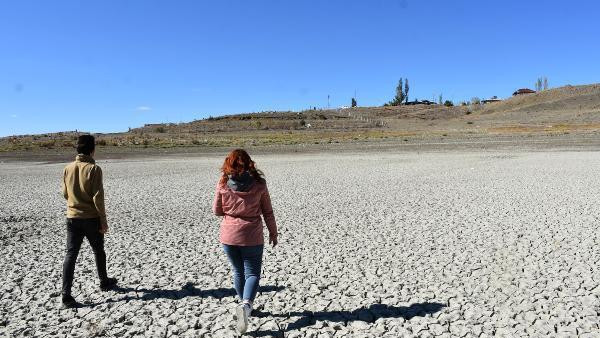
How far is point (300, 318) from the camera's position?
526cm

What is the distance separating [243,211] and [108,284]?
275cm

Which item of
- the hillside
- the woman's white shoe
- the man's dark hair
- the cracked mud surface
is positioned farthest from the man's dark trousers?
the hillside

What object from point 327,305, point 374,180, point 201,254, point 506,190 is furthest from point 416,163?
point 327,305

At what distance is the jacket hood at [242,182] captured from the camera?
184 inches

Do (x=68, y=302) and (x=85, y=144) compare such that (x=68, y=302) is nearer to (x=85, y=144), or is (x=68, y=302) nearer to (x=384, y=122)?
(x=85, y=144)

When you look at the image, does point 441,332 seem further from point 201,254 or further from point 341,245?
point 201,254

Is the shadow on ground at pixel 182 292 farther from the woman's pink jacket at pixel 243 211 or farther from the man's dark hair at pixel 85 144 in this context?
the man's dark hair at pixel 85 144

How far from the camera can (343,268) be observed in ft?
23.1

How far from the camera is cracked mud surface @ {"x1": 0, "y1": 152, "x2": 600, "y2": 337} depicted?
5.10 meters

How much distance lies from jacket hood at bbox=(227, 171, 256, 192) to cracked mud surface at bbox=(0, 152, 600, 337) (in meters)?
1.58

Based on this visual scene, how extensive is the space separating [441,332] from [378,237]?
422 centimetres

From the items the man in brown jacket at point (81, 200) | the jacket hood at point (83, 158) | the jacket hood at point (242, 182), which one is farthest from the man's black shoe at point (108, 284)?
the jacket hood at point (242, 182)

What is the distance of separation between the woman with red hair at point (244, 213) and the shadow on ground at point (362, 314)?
0.65 m

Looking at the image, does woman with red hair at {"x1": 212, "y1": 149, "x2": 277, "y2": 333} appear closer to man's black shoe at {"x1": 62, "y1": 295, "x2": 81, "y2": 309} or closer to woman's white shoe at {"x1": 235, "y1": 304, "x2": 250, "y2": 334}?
woman's white shoe at {"x1": 235, "y1": 304, "x2": 250, "y2": 334}
